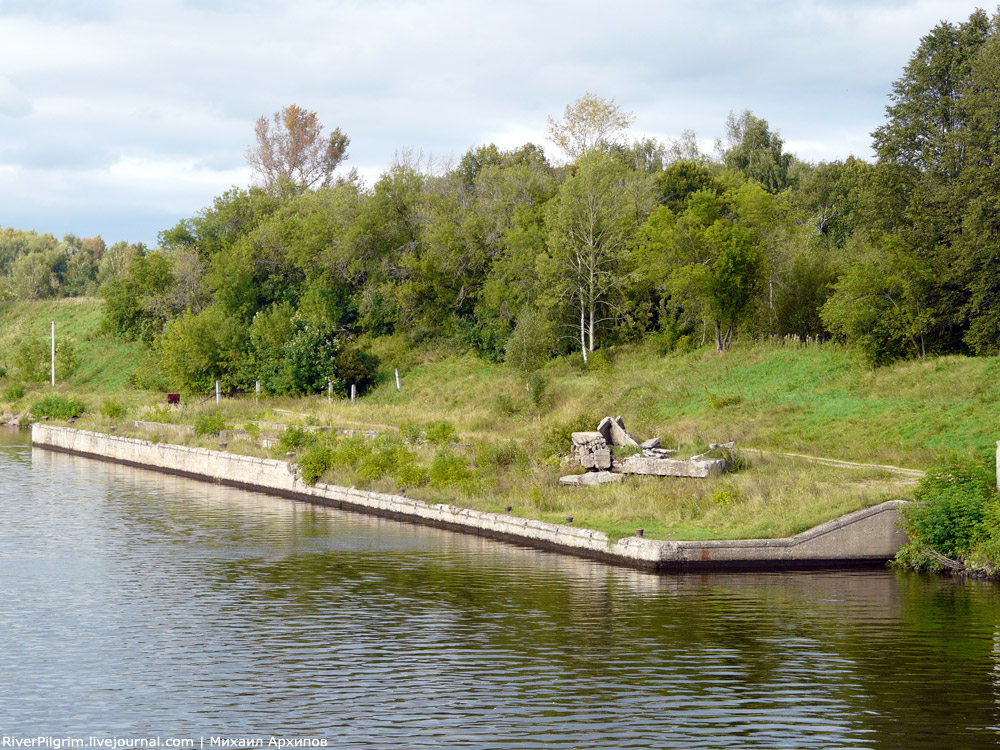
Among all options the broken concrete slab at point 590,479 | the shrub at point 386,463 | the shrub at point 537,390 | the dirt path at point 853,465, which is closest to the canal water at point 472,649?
the broken concrete slab at point 590,479

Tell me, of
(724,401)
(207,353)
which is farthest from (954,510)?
(207,353)

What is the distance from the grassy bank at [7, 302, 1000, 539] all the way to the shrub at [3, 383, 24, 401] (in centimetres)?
1689

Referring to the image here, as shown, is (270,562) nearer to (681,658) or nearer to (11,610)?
(11,610)

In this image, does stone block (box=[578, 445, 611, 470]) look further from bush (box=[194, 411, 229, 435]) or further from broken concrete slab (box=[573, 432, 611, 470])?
bush (box=[194, 411, 229, 435])

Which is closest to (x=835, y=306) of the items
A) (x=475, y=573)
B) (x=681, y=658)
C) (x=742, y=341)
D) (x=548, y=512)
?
(x=742, y=341)

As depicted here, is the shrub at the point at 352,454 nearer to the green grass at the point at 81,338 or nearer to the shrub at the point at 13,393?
the green grass at the point at 81,338

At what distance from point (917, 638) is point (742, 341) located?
39469 mm

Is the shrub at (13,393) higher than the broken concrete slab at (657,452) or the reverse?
higher

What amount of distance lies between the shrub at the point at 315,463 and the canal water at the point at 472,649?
30.0 ft

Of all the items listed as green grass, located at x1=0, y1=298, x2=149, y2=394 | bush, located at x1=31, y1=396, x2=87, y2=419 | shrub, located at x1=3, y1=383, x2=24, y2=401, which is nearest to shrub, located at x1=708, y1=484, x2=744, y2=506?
bush, located at x1=31, y1=396, x2=87, y2=419

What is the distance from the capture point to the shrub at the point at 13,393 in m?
79.1

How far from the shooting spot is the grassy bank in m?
28.9

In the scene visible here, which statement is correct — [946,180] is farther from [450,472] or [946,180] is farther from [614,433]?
[450,472]

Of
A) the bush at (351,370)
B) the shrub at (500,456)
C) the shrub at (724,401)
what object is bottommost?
the shrub at (500,456)
